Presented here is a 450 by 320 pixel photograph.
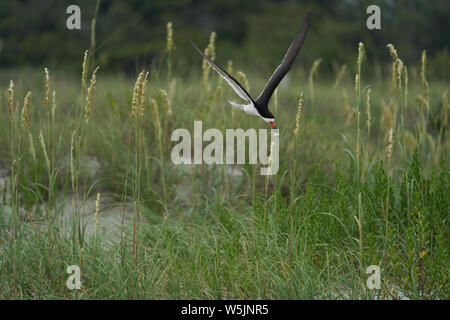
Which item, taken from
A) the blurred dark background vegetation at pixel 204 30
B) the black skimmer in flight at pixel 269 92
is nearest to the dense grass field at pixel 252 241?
the black skimmer in flight at pixel 269 92

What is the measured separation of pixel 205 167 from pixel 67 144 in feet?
3.81

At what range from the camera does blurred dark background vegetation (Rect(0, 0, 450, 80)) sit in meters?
17.0

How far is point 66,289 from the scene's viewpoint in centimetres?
234

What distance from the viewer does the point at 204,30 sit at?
19.1 metres

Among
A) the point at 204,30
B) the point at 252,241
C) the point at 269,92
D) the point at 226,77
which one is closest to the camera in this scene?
the point at 226,77

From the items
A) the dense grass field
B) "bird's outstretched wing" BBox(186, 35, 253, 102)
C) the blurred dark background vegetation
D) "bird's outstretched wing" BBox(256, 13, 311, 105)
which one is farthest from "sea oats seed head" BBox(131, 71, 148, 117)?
the blurred dark background vegetation

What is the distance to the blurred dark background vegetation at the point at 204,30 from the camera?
55.6 ft

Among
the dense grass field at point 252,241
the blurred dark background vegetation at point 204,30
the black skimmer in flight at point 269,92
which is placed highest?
the blurred dark background vegetation at point 204,30

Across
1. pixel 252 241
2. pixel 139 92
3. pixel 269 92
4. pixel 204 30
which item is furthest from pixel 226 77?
pixel 204 30

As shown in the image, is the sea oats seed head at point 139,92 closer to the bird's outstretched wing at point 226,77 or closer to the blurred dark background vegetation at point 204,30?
the bird's outstretched wing at point 226,77

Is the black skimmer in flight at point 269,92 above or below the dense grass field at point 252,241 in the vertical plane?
above

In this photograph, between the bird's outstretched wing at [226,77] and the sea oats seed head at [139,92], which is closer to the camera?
the bird's outstretched wing at [226,77]

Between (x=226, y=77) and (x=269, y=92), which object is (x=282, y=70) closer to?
(x=269, y=92)
